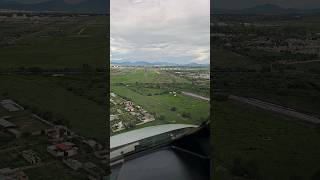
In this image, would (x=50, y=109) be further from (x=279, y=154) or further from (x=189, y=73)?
(x=279, y=154)

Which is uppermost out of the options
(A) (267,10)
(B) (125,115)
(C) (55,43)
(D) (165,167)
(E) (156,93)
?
(A) (267,10)

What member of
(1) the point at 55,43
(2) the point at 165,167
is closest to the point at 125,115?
(2) the point at 165,167

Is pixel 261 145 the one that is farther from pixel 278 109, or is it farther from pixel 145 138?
pixel 145 138

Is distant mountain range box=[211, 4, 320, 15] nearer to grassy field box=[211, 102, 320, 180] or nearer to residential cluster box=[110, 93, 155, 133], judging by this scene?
grassy field box=[211, 102, 320, 180]

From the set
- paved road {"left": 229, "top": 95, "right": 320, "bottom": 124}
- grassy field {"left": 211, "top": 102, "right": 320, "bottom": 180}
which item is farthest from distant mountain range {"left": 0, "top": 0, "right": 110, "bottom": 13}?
paved road {"left": 229, "top": 95, "right": 320, "bottom": 124}

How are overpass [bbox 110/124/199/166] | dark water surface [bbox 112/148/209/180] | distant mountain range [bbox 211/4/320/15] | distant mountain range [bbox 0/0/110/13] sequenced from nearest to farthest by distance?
1. distant mountain range [bbox 0/0/110/13]
2. distant mountain range [bbox 211/4/320/15]
3. dark water surface [bbox 112/148/209/180]
4. overpass [bbox 110/124/199/166]

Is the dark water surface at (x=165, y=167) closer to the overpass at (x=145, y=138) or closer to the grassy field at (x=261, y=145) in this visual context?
the overpass at (x=145, y=138)
